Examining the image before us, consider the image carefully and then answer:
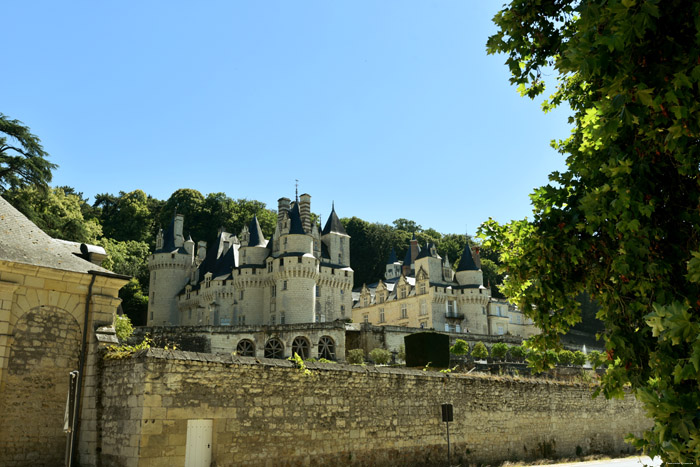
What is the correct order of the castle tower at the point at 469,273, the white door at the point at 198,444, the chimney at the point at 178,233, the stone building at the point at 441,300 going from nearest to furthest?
the white door at the point at 198,444, the stone building at the point at 441,300, the castle tower at the point at 469,273, the chimney at the point at 178,233

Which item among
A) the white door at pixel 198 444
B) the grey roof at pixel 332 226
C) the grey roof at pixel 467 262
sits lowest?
the white door at pixel 198 444

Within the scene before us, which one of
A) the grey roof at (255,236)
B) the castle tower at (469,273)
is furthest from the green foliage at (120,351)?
the castle tower at (469,273)

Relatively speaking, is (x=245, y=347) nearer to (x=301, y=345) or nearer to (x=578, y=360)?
(x=301, y=345)

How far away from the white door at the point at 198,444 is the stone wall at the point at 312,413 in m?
0.10

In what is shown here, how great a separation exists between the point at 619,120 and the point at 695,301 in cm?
147

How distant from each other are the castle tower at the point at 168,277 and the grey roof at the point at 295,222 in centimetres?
1343

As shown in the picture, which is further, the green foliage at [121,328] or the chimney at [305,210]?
the chimney at [305,210]

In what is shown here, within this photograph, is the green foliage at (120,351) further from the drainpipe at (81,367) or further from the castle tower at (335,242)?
the castle tower at (335,242)

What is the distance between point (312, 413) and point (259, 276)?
112ft

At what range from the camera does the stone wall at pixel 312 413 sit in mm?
9680

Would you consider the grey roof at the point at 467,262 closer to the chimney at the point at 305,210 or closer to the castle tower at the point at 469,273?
the castle tower at the point at 469,273

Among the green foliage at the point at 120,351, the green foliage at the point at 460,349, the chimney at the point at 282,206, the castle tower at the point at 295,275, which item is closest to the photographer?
the green foliage at the point at 120,351

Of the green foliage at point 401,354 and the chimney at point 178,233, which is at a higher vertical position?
the chimney at point 178,233

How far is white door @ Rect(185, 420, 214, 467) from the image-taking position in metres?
9.81
